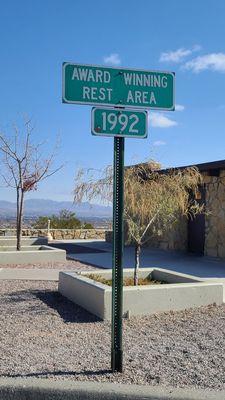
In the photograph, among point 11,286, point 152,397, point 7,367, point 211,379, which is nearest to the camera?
point 152,397

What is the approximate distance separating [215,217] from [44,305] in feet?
28.8

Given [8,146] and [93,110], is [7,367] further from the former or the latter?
[8,146]

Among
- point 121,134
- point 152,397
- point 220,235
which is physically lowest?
point 152,397

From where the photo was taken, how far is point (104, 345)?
6.09m

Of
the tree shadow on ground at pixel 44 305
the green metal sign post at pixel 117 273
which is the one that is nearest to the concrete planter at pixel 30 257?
the tree shadow on ground at pixel 44 305

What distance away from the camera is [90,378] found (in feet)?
16.0

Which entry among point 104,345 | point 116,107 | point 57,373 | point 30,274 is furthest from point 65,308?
point 116,107

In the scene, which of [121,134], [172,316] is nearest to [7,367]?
[121,134]

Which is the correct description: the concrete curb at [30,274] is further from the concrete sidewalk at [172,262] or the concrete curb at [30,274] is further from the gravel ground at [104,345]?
the gravel ground at [104,345]

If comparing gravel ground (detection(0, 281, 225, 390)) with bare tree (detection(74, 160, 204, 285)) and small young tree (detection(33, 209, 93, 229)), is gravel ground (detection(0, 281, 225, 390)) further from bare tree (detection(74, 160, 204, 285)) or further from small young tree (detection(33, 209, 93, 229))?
small young tree (detection(33, 209, 93, 229))

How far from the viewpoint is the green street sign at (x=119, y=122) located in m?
4.95

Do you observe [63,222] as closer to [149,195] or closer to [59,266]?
[59,266]

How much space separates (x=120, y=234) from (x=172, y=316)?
10.1ft

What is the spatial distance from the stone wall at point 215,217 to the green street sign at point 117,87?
432 inches
